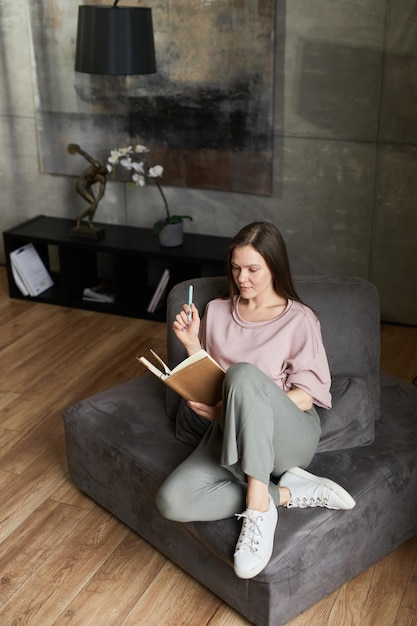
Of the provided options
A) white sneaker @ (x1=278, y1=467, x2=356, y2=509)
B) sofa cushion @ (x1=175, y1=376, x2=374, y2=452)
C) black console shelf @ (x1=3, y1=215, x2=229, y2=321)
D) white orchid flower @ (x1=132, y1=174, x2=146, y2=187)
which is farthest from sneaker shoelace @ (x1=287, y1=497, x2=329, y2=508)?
white orchid flower @ (x1=132, y1=174, x2=146, y2=187)

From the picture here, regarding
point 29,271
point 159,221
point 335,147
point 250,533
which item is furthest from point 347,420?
point 29,271

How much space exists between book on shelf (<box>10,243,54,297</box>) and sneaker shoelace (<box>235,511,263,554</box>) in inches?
108

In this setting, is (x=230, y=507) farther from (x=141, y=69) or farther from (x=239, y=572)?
(x=141, y=69)

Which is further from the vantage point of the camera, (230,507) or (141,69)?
(141,69)

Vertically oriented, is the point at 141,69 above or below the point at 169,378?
above

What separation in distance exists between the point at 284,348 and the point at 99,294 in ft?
7.40

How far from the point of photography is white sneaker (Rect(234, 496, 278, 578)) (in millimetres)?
2221

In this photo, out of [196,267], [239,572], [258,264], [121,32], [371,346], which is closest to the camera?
[239,572]

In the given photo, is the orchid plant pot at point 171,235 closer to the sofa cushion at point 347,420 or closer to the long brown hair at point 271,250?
the long brown hair at point 271,250

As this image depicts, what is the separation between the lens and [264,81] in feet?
13.4

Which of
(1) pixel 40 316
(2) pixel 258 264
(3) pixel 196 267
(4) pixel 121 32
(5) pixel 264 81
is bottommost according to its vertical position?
(1) pixel 40 316

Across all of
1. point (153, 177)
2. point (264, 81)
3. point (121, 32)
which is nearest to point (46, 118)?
point (153, 177)

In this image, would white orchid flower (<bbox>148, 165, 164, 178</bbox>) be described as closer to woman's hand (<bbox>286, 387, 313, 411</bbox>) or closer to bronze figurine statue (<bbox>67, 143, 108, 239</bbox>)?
bronze figurine statue (<bbox>67, 143, 108, 239</bbox>)

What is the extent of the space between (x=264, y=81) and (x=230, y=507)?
243 centimetres
